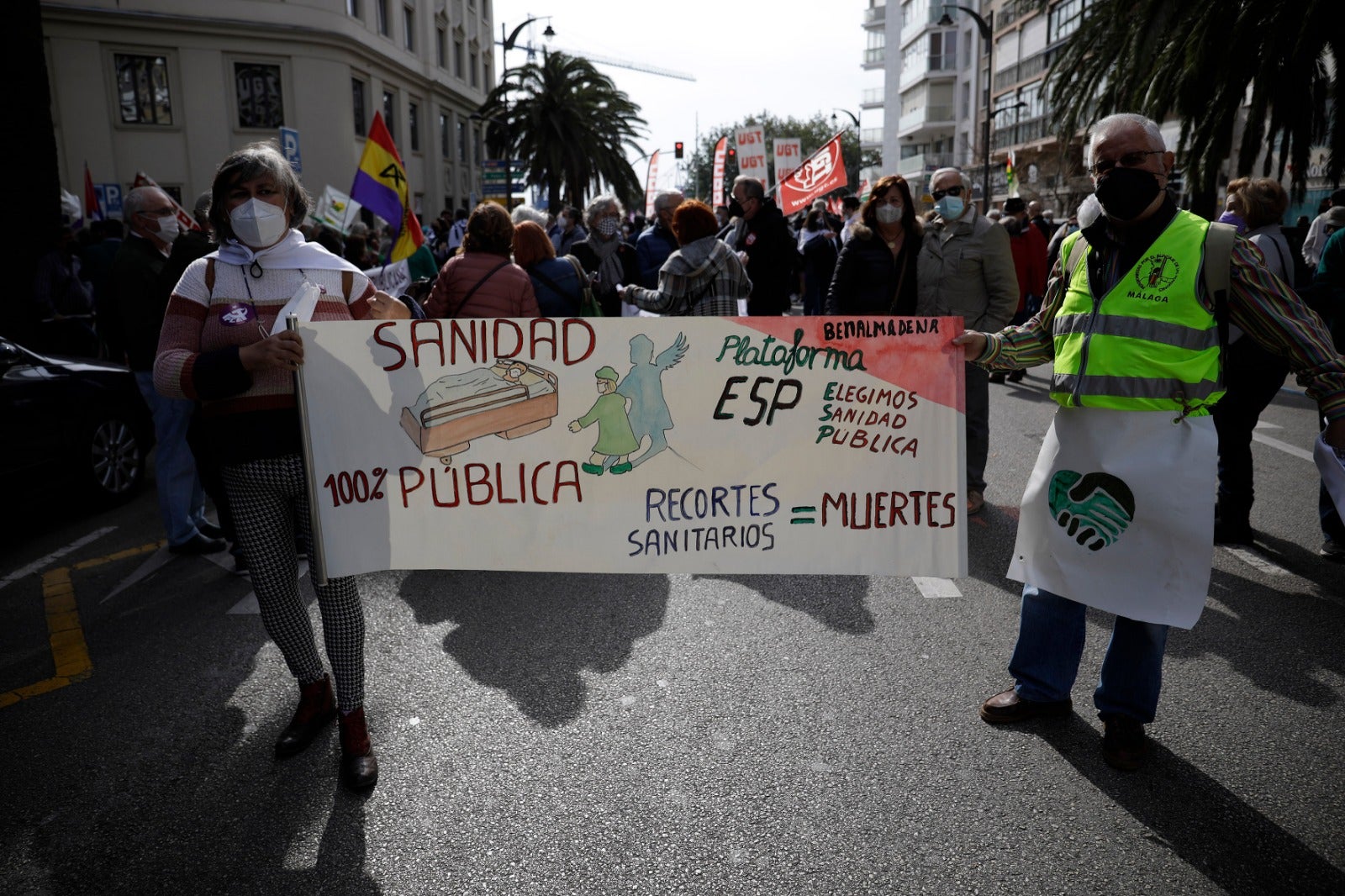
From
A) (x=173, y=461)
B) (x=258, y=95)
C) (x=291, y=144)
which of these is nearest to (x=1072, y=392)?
(x=173, y=461)

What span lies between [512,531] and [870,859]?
1506 millimetres

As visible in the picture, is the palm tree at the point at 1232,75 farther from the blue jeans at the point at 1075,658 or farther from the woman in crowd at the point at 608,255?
the blue jeans at the point at 1075,658

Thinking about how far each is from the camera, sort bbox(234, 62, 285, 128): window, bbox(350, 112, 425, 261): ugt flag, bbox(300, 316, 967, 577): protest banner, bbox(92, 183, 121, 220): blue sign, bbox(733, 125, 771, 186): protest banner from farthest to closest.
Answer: bbox(234, 62, 285, 128): window < bbox(92, 183, 121, 220): blue sign < bbox(733, 125, 771, 186): protest banner < bbox(350, 112, 425, 261): ugt flag < bbox(300, 316, 967, 577): protest banner

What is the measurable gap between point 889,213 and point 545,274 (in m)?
2.18

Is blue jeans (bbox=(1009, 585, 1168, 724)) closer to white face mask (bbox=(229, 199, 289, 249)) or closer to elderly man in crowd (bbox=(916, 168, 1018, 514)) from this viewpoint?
elderly man in crowd (bbox=(916, 168, 1018, 514))

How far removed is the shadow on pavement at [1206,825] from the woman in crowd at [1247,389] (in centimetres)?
277

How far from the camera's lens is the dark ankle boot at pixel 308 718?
3.35 metres

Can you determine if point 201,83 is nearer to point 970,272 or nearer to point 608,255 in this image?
point 608,255

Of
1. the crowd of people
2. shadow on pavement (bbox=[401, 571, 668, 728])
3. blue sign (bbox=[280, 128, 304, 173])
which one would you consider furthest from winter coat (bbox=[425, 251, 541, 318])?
blue sign (bbox=[280, 128, 304, 173])

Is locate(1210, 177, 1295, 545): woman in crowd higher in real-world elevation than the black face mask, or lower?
lower

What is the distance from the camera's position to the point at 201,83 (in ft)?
100

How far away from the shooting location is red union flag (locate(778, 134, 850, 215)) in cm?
1226

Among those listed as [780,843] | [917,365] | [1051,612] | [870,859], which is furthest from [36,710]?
[1051,612]

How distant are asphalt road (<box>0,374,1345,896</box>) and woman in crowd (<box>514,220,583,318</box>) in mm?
1904
